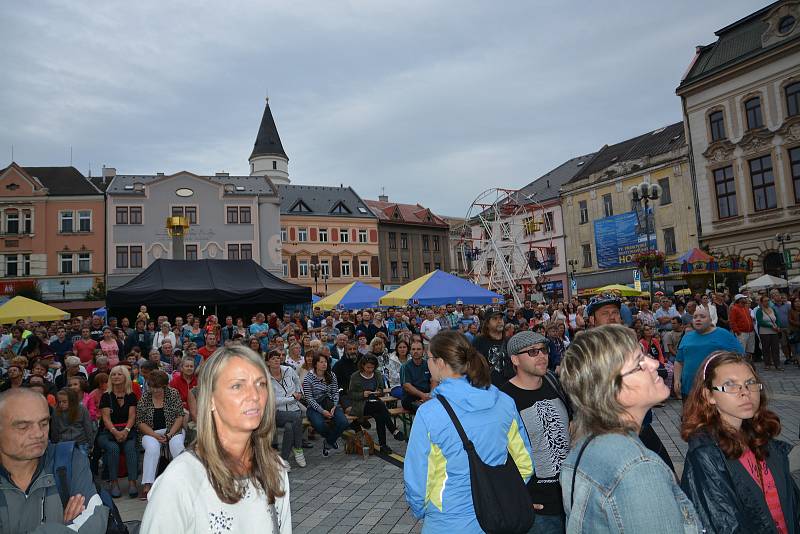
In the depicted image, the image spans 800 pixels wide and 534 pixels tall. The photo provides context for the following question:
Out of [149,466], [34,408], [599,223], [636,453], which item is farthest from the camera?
[599,223]

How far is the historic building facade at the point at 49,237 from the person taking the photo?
1661 inches

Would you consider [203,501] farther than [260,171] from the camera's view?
No

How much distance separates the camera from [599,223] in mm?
42906

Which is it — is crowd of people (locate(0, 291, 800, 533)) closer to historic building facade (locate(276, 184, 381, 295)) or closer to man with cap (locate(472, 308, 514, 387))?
man with cap (locate(472, 308, 514, 387))

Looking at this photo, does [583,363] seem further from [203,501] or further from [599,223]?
[599,223]

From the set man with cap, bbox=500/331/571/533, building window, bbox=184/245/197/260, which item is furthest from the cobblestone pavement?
building window, bbox=184/245/197/260

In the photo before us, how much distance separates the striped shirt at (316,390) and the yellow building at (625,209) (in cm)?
3287

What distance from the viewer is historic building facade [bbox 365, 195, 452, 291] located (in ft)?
192

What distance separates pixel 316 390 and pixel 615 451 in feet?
25.2

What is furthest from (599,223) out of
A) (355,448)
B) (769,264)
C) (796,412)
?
(355,448)

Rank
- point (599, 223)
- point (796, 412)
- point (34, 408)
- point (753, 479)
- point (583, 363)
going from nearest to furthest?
point (583, 363)
point (753, 479)
point (34, 408)
point (796, 412)
point (599, 223)

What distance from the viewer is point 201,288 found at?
16.8 metres

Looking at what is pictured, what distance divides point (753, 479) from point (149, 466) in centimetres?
702

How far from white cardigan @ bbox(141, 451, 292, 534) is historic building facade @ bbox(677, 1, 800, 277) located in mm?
32211
